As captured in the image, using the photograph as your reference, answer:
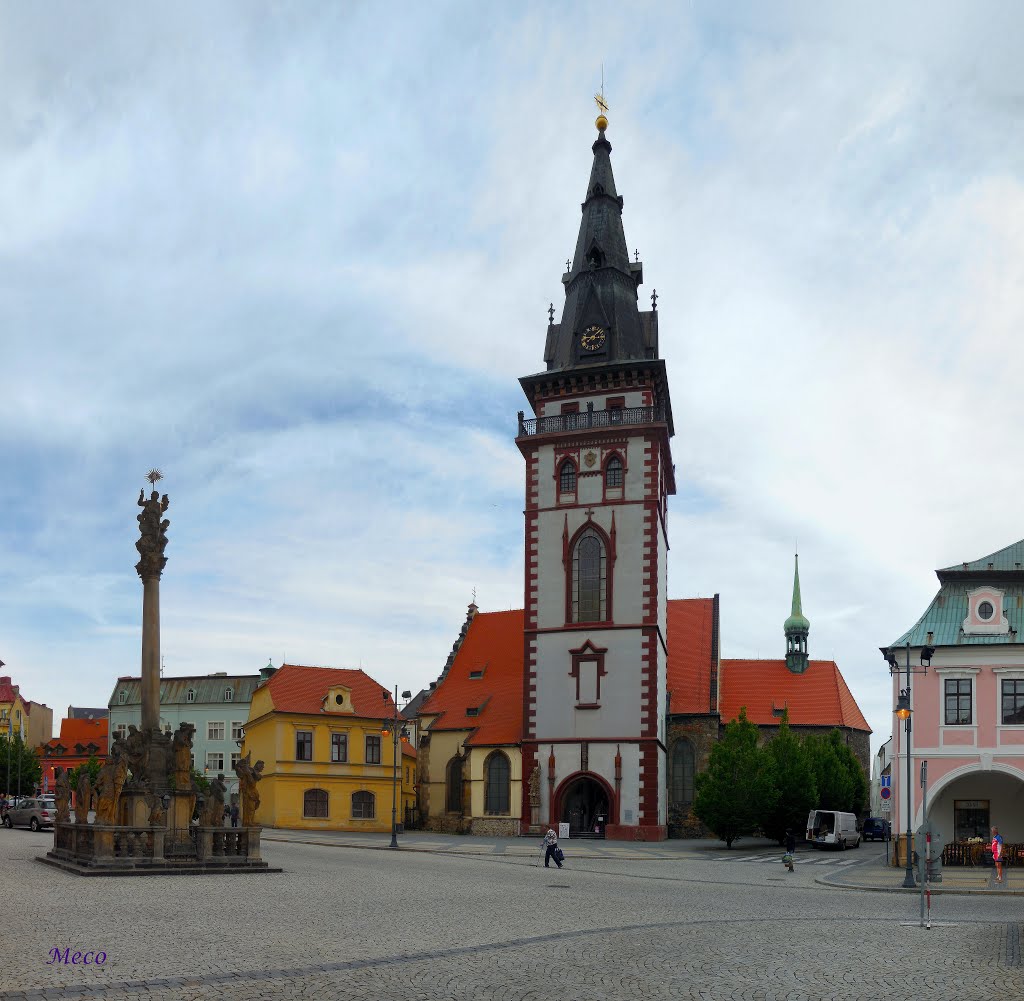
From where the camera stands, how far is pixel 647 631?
187 ft

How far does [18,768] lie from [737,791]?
5514 cm

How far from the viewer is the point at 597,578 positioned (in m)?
58.6

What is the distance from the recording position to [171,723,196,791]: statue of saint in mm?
32625

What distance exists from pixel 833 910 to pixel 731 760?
28.0 metres

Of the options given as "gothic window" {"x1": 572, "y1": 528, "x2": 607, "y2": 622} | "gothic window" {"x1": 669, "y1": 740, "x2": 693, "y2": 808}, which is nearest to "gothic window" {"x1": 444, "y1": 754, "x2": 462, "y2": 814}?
"gothic window" {"x1": 669, "y1": 740, "x2": 693, "y2": 808}

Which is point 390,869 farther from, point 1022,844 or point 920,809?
point 1022,844

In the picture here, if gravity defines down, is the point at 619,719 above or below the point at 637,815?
above

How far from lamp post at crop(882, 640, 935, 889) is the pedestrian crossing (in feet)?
18.1

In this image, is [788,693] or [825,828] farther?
[788,693]

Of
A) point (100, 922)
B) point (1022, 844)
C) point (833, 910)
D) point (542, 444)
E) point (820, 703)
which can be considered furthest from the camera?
point (820, 703)

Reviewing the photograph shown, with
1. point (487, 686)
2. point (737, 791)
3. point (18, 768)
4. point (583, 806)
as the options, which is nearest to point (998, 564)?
point (737, 791)

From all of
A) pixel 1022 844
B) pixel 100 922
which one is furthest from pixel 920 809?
pixel 100 922

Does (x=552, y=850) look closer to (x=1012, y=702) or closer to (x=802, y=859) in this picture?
(x=802, y=859)

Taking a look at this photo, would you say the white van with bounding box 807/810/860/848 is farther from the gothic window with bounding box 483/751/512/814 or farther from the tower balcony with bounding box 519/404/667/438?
the tower balcony with bounding box 519/404/667/438
